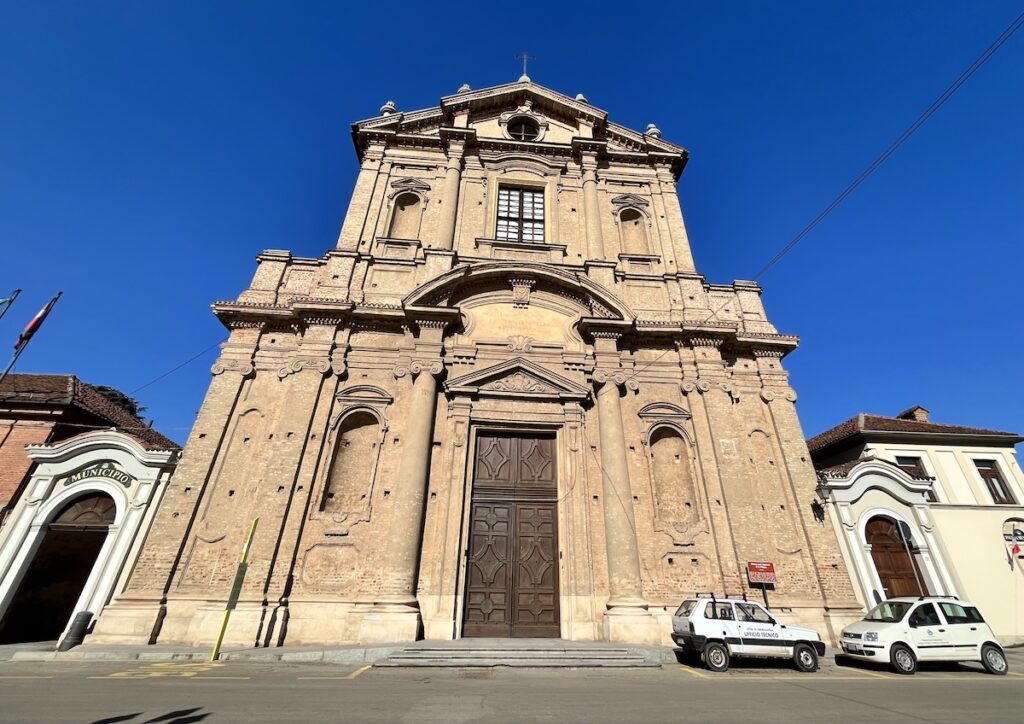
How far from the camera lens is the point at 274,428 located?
12945 millimetres

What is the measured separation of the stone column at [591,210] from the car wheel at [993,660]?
13948 mm

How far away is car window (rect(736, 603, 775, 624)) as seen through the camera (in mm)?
9453

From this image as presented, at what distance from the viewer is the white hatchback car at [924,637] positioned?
9.67 metres

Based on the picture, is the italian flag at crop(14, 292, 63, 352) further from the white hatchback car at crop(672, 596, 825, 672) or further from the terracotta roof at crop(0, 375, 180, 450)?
the white hatchback car at crop(672, 596, 825, 672)

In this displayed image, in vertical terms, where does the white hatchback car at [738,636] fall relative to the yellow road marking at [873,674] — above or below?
above

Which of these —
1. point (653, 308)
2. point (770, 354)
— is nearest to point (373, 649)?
point (653, 308)

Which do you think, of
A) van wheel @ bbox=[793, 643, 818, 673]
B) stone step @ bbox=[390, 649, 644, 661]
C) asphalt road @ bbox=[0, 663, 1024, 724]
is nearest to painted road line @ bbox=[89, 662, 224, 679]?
asphalt road @ bbox=[0, 663, 1024, 724]

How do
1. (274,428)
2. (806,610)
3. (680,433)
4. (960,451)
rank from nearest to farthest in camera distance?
(806,610), (274,428), (680,433), (960,451)

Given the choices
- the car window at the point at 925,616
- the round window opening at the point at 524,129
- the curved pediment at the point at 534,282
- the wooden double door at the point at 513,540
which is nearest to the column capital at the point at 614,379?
the curved pediment at the point at 534,282

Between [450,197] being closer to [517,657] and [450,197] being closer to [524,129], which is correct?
[524,129]

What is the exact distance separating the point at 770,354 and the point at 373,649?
14.1m

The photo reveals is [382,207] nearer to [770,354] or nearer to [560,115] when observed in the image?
[560,115]

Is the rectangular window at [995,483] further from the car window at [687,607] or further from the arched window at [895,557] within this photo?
the car window at [687,607]

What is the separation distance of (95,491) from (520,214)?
53.1 ft
